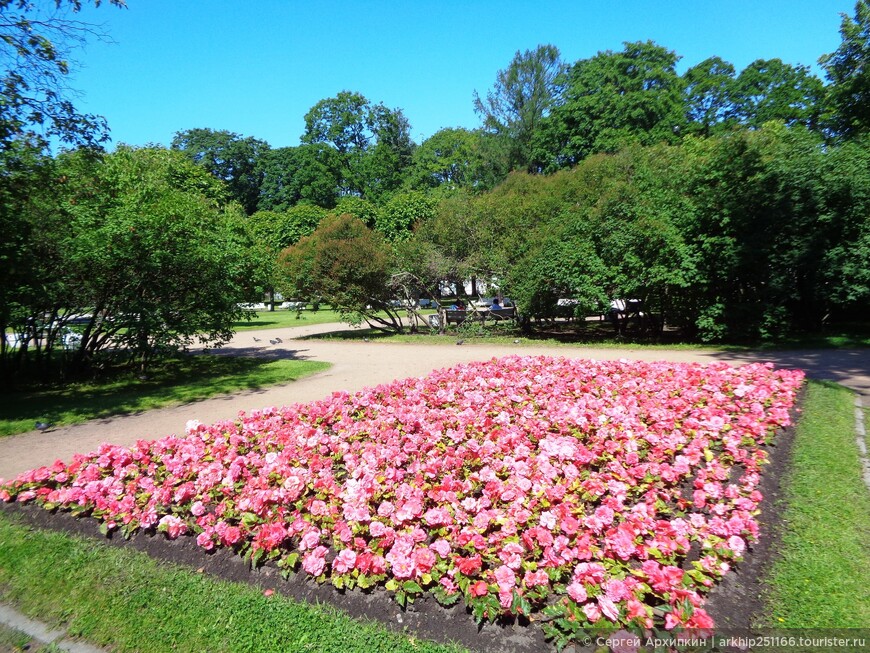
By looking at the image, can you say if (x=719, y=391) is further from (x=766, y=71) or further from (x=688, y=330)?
(x=766, y=71)

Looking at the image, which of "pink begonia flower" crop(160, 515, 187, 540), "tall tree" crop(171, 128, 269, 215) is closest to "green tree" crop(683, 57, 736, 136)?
"pink begonia flower" crop(160, 515, 187, 540)

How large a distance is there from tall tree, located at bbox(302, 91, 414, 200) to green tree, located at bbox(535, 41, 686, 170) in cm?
1892

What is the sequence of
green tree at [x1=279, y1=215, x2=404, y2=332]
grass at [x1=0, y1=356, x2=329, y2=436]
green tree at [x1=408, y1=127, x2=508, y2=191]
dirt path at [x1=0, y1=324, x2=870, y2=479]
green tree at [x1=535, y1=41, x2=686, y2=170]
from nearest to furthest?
dirt path at [x1=0, y1=324, x2=870, y2=479] → grass at [x1=0, y1=356, x2=329, y2=436] → green tree at [x1=279, y1=215, x2=404, y2=332] → green tree at [x1=535, y1=41, x2=686, y2=170] → green tree at [x1=408, y1=127, x2=508, y2=191]

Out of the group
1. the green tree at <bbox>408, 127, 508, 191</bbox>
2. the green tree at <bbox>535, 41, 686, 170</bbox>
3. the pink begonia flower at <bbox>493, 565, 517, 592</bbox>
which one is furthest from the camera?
the green tree at <bbox>408, 127, 508, 191</bbox>

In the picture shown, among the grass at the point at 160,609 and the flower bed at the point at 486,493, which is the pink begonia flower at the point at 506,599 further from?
the grass at the point at 160,609

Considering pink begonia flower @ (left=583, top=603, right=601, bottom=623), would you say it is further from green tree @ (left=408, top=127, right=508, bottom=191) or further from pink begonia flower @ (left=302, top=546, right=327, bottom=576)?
green tree @ (left=408, top=127, right=508, bottom=191)

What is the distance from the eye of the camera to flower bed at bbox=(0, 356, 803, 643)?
2.98 m

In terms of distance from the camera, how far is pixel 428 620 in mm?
2924

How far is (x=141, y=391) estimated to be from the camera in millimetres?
10539

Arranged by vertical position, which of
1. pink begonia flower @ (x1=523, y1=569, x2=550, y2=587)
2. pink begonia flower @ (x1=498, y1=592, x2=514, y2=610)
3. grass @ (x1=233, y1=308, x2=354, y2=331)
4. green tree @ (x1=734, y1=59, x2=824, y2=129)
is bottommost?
pink begonia flower @ (x1=498, y1=592, x2=514, y2=610)

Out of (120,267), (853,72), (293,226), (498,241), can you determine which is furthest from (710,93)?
(120,267)

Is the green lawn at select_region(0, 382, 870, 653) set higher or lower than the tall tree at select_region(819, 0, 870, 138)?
lower

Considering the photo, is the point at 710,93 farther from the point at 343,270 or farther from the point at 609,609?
the point at 609,609

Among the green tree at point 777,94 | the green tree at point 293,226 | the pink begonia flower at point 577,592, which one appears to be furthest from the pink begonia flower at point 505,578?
the green tree at point 293,226
